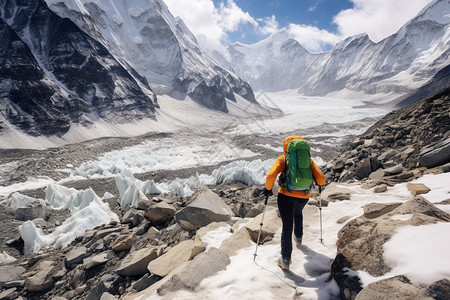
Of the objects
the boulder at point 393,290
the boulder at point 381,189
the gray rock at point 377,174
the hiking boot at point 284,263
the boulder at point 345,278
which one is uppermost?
the gray rock at point 377,174

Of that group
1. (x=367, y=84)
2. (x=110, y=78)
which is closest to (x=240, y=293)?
(x=110, y=78)

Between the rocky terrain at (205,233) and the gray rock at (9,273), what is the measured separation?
3cm

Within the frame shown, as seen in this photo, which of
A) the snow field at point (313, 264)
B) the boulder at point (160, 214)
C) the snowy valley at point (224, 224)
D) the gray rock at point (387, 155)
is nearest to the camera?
the snow field at point (313, 264)

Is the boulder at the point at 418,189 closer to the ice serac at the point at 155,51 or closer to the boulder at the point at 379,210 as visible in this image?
the boulder at the point at 379,210

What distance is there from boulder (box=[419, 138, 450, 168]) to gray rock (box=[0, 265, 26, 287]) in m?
10.7

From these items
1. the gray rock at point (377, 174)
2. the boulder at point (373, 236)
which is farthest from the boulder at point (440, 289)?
the gray rock at point (377, 174)

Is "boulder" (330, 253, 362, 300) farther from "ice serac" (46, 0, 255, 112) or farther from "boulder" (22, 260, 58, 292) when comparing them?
"ice serac" (46, 0, 255, 112)

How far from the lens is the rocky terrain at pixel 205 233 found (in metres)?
2.82

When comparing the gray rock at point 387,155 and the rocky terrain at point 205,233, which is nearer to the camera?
the rocky terrain at point 205,233

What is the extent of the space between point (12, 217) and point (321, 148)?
31.3m

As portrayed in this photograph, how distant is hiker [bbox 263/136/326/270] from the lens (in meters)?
3.48

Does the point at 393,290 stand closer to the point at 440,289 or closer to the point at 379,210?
the point at 440,289

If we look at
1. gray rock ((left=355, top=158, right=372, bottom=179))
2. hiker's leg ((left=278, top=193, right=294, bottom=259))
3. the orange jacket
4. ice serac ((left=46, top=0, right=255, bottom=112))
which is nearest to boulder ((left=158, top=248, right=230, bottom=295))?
hiker's leg ((left=278, top=193, right=294, bottom=259))

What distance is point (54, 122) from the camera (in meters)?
39.5
